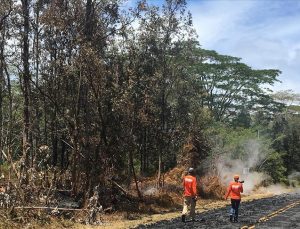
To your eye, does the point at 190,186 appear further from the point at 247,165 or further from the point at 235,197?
the point at 247,165

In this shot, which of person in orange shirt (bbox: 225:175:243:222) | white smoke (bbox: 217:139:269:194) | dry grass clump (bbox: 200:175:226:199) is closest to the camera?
person in orange shirt (bbox: 225:175:243:222)

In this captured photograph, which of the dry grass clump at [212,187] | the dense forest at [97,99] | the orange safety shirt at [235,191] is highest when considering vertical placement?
the dense forest at [97,99]

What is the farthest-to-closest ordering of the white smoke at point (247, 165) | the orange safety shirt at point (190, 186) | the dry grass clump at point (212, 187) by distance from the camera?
the white smoke at point (247, 165), the dry grass clump at point (212, 187), the orange safety shirt at point (190, 186)

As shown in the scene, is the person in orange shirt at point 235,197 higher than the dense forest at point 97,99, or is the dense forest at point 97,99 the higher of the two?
the dense forest at point 97,99

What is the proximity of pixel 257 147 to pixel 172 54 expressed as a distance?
2198 centimetres

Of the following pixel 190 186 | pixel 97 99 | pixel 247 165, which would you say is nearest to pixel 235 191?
pixel 190 186

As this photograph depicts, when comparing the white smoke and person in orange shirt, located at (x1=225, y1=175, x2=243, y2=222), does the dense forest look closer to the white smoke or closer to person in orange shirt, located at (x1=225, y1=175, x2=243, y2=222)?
the white smoke

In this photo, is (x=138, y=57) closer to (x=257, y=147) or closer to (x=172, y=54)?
(x=172, y=54)

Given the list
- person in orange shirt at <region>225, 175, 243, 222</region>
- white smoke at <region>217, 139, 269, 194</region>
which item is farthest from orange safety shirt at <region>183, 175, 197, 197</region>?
white smoke at <region>217, 139, 269, 194</region>

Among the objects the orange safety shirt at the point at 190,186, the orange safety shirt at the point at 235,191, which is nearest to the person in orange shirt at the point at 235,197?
the orange safety shirt at the point at 235,191

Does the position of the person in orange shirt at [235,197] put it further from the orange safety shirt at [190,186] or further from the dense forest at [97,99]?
the dense forest at [97,99]

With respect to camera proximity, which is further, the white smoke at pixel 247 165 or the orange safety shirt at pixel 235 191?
the white smoke at pixel 247 165

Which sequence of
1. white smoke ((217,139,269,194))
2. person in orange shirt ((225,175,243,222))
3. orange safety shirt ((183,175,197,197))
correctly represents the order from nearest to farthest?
orange safety shirt ((183,175,197,197)), person in orange shirt ((225,175,243,222)), white smoke ((217,139,269,194))

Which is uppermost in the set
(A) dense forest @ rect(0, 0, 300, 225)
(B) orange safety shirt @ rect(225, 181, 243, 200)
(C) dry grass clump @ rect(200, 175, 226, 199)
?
(A) dense forest @ rect(0, 0, 300, 225)
